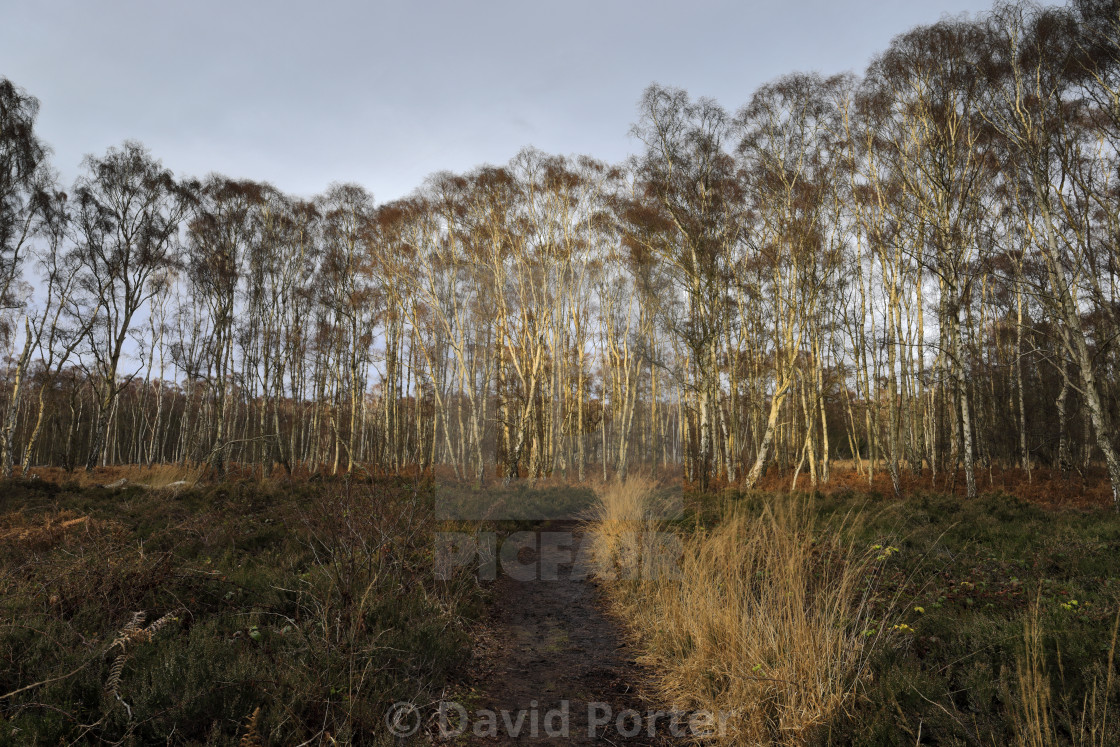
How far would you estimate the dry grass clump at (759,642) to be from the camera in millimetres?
2822

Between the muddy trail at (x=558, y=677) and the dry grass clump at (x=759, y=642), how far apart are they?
290mm

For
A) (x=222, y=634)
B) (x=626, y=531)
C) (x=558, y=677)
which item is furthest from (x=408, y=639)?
(x=626, y=531)

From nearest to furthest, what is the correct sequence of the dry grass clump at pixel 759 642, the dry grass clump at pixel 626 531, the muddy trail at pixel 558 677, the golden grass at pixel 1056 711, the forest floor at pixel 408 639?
the golden grass at pixel 1056 711 < the forest floor at pixel 408 639 < the dry grass clump at pixel 759 642 < the muddy trail at pixel 558 677 < the dry grass clump at pixel 626 531

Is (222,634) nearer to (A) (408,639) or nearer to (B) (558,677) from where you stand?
(A) (408,639)

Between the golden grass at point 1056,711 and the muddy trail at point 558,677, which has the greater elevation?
the golden grass at point 1056,711

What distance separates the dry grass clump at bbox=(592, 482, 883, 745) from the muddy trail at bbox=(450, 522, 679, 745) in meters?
0.29

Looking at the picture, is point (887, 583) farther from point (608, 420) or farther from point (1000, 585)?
point (608, 420)

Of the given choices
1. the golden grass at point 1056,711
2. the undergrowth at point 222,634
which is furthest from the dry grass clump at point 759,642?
the undergrowth at point 222,634

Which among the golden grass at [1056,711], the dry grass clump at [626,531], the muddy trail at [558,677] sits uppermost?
the golden grass at [1056,711]

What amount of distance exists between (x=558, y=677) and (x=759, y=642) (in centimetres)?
169

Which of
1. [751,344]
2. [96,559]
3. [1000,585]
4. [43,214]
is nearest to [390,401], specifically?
[43,214]

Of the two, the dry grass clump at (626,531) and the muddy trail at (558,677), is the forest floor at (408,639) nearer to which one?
the muddy trail at (558,677)

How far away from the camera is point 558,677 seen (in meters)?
4.17

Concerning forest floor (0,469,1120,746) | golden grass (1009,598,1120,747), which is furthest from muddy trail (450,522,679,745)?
golden grass (1009,598,1120,747)
